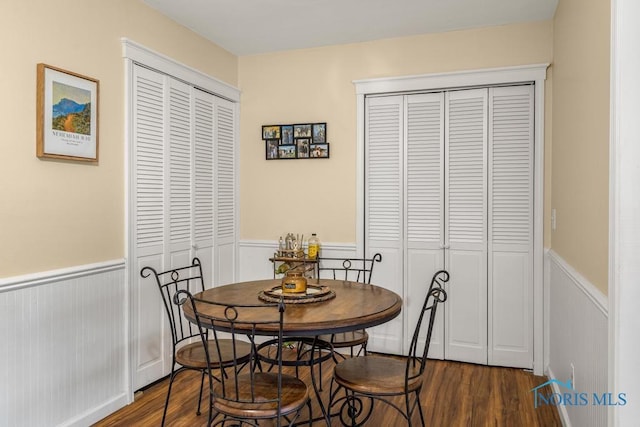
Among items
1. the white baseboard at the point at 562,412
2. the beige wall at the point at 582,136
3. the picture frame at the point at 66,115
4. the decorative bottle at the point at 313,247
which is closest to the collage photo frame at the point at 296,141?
the decorative bottle at the point at 313,247

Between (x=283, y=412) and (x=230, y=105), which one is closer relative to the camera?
(x=283, y=412)

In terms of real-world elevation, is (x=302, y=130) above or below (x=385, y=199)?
above

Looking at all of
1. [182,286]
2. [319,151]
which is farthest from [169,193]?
[319,151]

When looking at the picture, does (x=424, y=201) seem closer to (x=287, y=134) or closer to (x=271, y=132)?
(x=287, y=134)

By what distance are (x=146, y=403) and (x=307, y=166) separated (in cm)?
232

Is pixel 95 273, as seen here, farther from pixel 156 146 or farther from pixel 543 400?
pixel 543 400

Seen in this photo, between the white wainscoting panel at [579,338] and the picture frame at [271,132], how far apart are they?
2.54m

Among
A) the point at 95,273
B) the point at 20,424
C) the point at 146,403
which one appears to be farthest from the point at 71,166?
the point at 146,403

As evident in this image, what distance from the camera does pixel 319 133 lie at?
4.12m

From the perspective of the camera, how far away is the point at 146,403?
3.00 m

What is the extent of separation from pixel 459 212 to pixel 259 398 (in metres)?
2.44

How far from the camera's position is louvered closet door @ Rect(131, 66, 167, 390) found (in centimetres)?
311

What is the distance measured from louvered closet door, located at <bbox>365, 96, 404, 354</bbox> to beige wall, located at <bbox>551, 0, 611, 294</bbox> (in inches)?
47.7

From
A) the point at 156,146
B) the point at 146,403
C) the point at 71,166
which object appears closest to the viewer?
the point at 71,166
